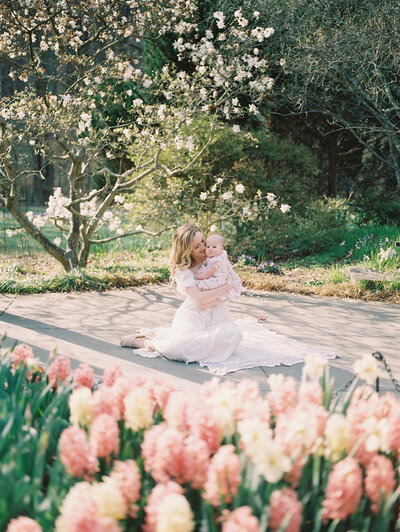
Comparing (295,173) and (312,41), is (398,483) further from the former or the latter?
(295,173)

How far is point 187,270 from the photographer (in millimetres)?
4504

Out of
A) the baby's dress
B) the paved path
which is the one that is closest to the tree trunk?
the paved path

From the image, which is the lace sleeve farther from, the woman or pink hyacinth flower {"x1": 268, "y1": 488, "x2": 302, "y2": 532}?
pink hyacinth flower {"x1": 268, "y1": 488, "x2": 302, "y2": 532}

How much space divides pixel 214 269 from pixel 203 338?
0.63 metres

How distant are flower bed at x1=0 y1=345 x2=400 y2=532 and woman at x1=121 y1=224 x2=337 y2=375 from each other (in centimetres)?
218

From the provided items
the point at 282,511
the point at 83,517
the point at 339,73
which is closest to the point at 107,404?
the point at 83,517

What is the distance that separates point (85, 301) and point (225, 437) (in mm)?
4610

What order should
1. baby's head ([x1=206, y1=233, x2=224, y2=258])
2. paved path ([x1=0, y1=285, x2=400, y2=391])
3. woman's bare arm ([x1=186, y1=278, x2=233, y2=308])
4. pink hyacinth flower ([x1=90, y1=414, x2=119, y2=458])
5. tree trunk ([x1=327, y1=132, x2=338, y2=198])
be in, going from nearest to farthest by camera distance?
pink hyacinth flower ([x1=90, y1=414, x2=119, y2=458]) < paved path ([x1=0, y1=285, x2=400, y2=391]) < woman's bare arm ([x1=186, y1=278, x2=233, y2=308]) < baby's head ([x1=206, y1=233, x2=224, y2=258]) < tree trunk ([x1=327, y1=132, x2=338, y2=198])

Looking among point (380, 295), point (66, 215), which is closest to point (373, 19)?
point (380, 295)

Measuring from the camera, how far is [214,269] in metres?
4.56

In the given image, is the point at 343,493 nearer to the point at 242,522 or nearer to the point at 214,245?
the point at 242,522

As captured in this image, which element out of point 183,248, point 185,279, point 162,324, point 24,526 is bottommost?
point 162,324

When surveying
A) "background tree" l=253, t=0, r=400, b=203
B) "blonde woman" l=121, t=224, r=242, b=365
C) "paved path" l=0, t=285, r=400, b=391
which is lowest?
"paved path" l=0, t=285, r=400, b=391

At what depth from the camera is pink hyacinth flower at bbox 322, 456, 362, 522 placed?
151 cm
